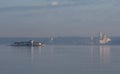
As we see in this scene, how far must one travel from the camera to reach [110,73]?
57.0 ft

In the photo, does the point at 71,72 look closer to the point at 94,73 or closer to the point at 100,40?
the point at 94,73

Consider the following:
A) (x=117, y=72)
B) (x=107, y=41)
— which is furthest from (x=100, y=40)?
(x=117, y=72)

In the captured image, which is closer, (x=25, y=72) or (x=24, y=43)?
(x=25, y=72)

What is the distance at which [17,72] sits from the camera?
17516mm

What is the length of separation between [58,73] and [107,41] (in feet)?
224

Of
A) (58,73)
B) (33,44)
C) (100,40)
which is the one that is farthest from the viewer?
(100,40)

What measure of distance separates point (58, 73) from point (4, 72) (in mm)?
2524

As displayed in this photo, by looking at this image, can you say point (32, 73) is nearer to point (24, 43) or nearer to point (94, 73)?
point (94, 73)

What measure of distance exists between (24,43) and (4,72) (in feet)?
164

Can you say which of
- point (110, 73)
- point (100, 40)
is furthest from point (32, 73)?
point (100, 40)

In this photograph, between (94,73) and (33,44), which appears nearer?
(94,73)

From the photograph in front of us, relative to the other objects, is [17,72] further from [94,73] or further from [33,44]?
[33,44]

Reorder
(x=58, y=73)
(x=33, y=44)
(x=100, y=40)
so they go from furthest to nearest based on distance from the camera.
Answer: (x=100, y=40), (x=33, y=44), (x=58, y=73)

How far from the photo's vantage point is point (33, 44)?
66625 mm
